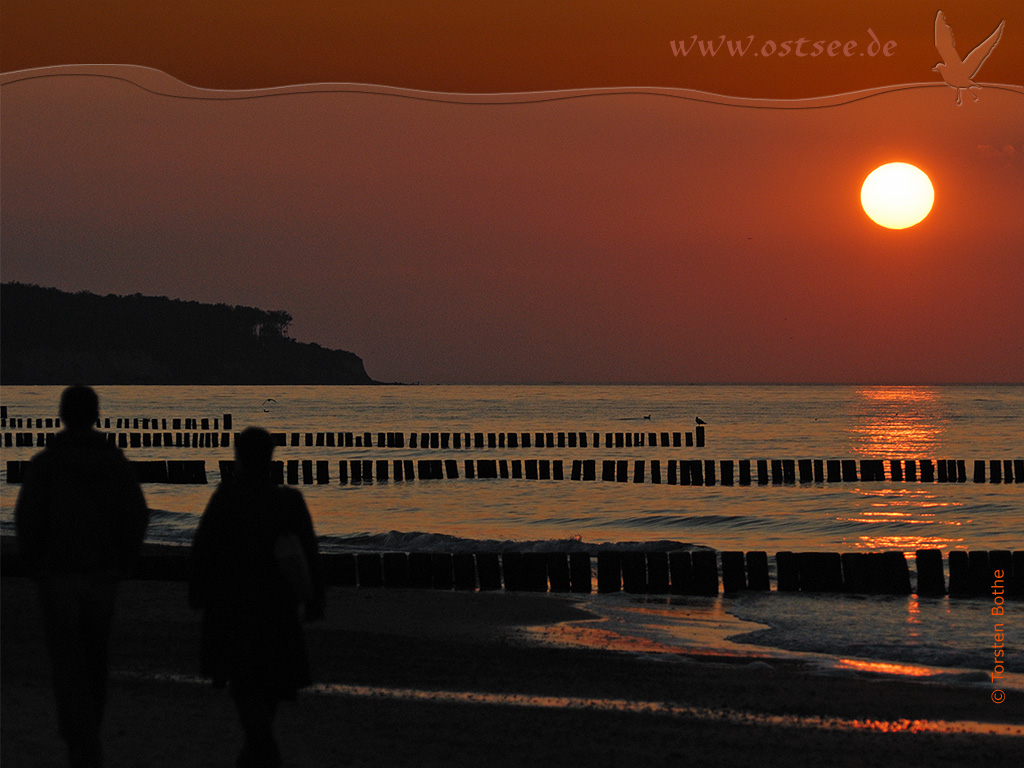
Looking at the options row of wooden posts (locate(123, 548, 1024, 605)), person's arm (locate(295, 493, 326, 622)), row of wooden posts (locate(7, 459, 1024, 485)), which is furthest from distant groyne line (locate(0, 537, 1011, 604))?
row of wooden posts (locate(7, 459, 1024, 485))

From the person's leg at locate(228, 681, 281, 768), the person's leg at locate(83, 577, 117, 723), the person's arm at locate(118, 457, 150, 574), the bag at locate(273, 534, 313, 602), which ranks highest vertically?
the person's arm at locate(118, 457, 150, 574)

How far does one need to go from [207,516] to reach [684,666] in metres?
5.37

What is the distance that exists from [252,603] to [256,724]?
0.51 m

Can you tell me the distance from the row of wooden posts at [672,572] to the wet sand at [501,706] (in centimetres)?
179

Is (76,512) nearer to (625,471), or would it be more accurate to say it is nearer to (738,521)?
(738,521)

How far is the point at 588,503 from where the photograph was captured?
29.7m

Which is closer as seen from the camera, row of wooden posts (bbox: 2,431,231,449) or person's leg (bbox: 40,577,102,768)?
person's leg (bbox: 40,577,102,768)

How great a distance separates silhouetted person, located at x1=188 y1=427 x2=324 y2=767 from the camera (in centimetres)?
454

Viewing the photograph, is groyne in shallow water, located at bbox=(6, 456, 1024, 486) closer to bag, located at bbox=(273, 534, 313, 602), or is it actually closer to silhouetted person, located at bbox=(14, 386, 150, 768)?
silhouetted person, located at bbox=(14, 386, 150, 768)

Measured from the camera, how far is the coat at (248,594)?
4539 mm

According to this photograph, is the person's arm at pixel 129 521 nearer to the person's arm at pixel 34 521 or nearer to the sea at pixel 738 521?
the person's arm at pixel 34 521

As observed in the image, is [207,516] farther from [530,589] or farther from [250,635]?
[530,589]

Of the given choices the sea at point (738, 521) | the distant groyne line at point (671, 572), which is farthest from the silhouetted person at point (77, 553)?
the distant groyne line at point (671, 572)

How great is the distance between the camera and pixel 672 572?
41.4ft
